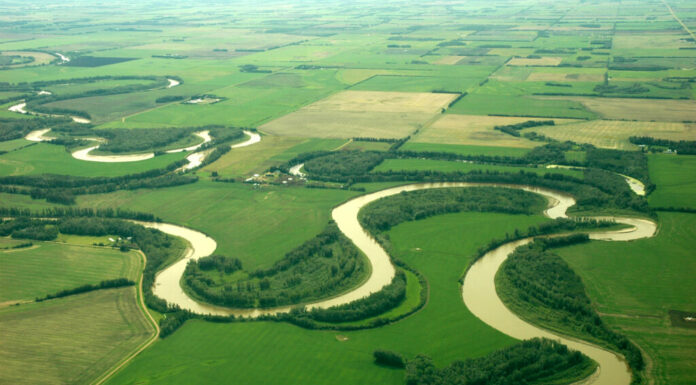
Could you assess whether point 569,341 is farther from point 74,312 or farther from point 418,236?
point 74,312

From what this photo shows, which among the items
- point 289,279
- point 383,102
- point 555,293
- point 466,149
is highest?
point 383,102

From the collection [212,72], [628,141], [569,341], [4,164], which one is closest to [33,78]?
[212,72]

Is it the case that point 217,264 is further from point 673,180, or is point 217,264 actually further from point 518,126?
point 518,126

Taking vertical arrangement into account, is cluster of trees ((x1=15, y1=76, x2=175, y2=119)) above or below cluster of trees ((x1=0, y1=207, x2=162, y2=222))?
above

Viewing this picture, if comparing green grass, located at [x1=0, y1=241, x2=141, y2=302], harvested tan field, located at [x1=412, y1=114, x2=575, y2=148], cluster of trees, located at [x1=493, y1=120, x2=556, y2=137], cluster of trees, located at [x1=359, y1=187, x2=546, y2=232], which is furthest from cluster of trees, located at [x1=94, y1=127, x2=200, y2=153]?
cluster of trees, located at [x1=493, y1=120, x2=556, y2=137]

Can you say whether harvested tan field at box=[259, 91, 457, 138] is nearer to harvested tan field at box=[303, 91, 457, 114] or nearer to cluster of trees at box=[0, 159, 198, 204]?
harvested tan field at box=[303, 91, 457, 114]

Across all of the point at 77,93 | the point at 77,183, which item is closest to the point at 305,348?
the point at 77,183
